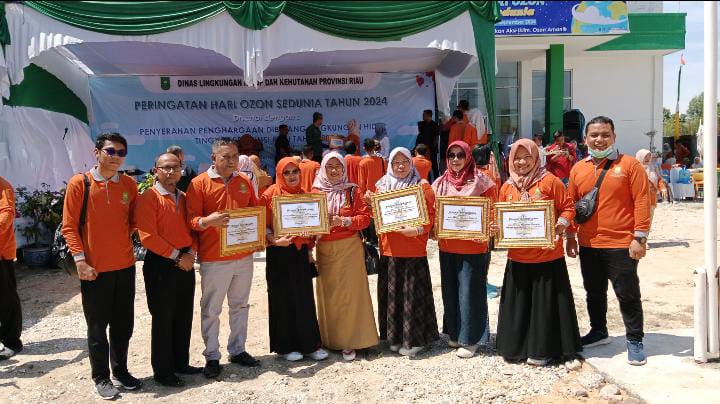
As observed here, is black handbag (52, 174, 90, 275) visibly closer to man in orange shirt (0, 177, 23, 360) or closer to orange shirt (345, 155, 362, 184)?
man in orange shirt (0, 177, 23, 360)

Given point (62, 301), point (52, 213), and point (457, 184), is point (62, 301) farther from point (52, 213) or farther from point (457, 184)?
point (457, 184)

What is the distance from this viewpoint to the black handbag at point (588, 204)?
3.76 meters

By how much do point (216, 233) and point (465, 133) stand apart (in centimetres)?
767

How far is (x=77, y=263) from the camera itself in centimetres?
334

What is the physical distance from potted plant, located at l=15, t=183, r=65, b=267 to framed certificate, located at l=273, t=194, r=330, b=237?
5.57 metres

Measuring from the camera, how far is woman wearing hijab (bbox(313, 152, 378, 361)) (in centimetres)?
405

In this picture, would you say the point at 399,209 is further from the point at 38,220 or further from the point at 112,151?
the point at 38,220

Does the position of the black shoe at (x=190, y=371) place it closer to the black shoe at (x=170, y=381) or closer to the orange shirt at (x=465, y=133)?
the black shoe at (x=170, y=381)

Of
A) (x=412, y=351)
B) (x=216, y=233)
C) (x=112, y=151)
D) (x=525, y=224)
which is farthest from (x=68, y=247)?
(x=525, y=224)

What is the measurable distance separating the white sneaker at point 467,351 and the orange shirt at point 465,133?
6.87 metres

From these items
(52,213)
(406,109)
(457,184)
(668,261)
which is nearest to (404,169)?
(457,184)

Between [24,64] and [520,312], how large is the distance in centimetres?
663

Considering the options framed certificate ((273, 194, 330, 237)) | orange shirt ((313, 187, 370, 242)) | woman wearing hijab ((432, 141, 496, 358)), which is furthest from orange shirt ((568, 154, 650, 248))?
framed certificate ((273, 194, 330, 237))

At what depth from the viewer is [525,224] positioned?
367cm
